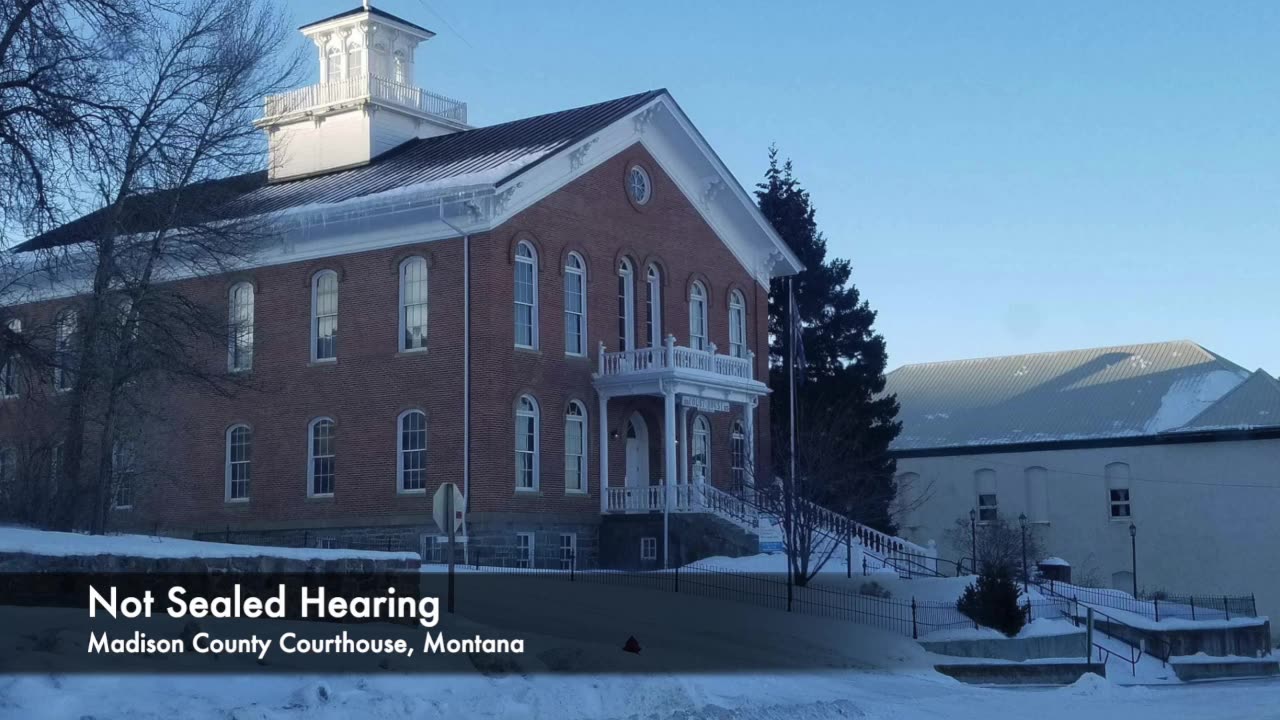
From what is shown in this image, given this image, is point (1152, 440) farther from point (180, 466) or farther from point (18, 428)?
point (18, 428)

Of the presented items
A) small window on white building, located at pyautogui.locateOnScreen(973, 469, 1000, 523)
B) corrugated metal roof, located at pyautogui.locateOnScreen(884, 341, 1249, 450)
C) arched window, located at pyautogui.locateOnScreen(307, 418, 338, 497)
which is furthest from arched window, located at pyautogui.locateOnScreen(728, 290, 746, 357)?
small window on white building, located at pyautogui.locateOnScreen(973, 469, 1000, 523)

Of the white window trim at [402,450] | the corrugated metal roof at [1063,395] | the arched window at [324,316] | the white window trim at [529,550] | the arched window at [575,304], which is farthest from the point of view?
the corrugated metal roof at [1063,395]

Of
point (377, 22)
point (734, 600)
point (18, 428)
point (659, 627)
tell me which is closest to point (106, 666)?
point (659, 627)

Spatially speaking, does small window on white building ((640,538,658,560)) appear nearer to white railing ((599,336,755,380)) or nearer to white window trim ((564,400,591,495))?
white window trim ((564,400,591,495))

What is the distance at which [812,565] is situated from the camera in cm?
3719

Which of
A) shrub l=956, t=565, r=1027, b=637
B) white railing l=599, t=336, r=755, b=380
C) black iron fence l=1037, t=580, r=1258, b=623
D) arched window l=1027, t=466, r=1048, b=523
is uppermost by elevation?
white railing l=599, t=336, r=755, b=380

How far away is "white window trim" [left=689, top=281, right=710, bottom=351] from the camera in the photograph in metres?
45.0

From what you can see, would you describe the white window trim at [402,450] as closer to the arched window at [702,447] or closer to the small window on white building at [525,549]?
the small window on white building at [525,549]

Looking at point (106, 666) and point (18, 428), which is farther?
point (18, 428)

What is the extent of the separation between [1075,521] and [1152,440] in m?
4.33
